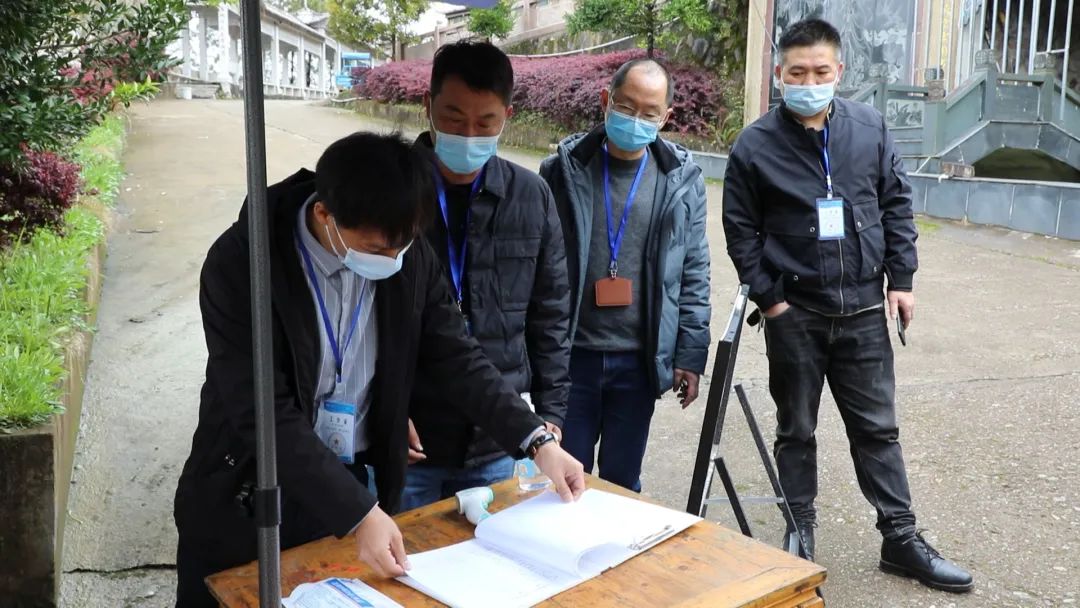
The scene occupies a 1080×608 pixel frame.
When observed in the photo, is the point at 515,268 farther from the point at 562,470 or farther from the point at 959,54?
the point at 959,54

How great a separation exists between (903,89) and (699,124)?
11.8ft

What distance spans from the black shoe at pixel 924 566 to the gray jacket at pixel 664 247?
0.99m

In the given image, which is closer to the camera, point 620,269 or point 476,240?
point 476,240

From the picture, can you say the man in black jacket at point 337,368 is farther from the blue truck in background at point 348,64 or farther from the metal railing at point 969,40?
the blue truck in background at point 348,64

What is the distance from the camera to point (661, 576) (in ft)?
5.82

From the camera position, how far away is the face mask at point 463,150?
8.52 ft

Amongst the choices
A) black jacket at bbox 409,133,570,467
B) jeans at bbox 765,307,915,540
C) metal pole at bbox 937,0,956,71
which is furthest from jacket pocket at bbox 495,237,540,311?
metal pole at bbox 937,0,956,71

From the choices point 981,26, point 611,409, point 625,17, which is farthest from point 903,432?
point 625,17

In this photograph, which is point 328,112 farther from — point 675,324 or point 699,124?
point 675,324

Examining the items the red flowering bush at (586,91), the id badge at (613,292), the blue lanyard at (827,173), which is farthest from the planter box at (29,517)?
the red flowering bush at (586,91)

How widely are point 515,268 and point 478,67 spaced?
53 cm

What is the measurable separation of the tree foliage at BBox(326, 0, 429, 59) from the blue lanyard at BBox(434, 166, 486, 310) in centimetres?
2305

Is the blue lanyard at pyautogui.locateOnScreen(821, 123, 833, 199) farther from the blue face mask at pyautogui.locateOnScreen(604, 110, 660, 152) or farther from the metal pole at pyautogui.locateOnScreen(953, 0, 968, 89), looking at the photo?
the metal pole at pyautogui.locateOnScreen(953, 0, 968, 89)

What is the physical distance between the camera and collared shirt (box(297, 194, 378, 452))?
6.34ft
